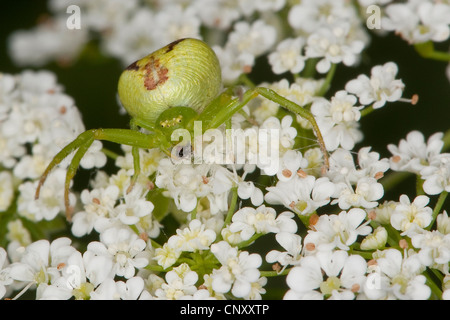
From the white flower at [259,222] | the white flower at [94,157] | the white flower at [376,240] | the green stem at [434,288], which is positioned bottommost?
the green stem at [434,288]

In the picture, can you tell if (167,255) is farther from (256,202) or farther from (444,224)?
(444,224)

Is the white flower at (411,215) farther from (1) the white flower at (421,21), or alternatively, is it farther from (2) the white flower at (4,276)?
(2) the white flower at (4,276)

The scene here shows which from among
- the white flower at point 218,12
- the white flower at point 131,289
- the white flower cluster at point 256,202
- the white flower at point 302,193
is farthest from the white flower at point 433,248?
the white flower at point 218,12

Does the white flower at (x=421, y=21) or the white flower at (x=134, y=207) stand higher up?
the white flower at (x=421, y=21)

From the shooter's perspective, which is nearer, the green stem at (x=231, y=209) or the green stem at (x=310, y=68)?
the green stem at (x=231, y=209)

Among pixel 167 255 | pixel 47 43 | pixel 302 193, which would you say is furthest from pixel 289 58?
pixel 47 43

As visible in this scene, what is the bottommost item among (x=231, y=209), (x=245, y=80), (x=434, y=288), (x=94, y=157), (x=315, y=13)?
(x=434, y=288)

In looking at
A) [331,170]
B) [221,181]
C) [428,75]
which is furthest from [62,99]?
[428,75]

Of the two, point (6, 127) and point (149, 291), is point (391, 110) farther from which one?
point (6, 127)
